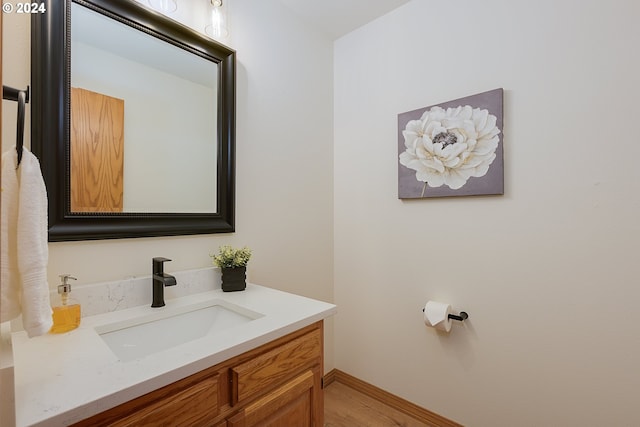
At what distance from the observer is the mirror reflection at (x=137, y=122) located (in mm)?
1057

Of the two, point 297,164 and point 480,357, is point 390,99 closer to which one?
point 297,164

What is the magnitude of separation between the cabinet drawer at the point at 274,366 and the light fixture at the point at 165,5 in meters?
1.37

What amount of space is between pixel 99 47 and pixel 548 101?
180cm

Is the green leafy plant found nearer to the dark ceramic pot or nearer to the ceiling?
the dark ceramic pot

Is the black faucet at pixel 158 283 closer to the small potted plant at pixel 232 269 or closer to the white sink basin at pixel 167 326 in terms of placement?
the white sink basin at pixel 167 326

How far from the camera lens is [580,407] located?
4.24ft

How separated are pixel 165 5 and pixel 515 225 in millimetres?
1792

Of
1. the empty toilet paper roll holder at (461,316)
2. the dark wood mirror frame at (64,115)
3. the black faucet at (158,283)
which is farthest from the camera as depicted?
the empty toilet paper roll holder at (461,316)

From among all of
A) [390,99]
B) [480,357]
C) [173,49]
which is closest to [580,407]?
[480,357]

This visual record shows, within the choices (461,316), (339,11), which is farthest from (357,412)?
(339,11)

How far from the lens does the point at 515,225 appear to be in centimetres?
143

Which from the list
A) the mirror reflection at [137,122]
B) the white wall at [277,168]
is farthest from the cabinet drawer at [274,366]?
the mirror reflection at [137,122]

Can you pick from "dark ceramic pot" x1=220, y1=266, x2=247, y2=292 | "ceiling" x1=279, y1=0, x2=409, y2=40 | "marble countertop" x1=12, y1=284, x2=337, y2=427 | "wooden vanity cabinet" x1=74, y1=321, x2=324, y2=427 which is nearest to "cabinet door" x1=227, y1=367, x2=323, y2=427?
"wooden vanity cabinet" x1=74, y1=321, x2=324, y2=427

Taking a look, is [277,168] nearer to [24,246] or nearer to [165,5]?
[165,5]
